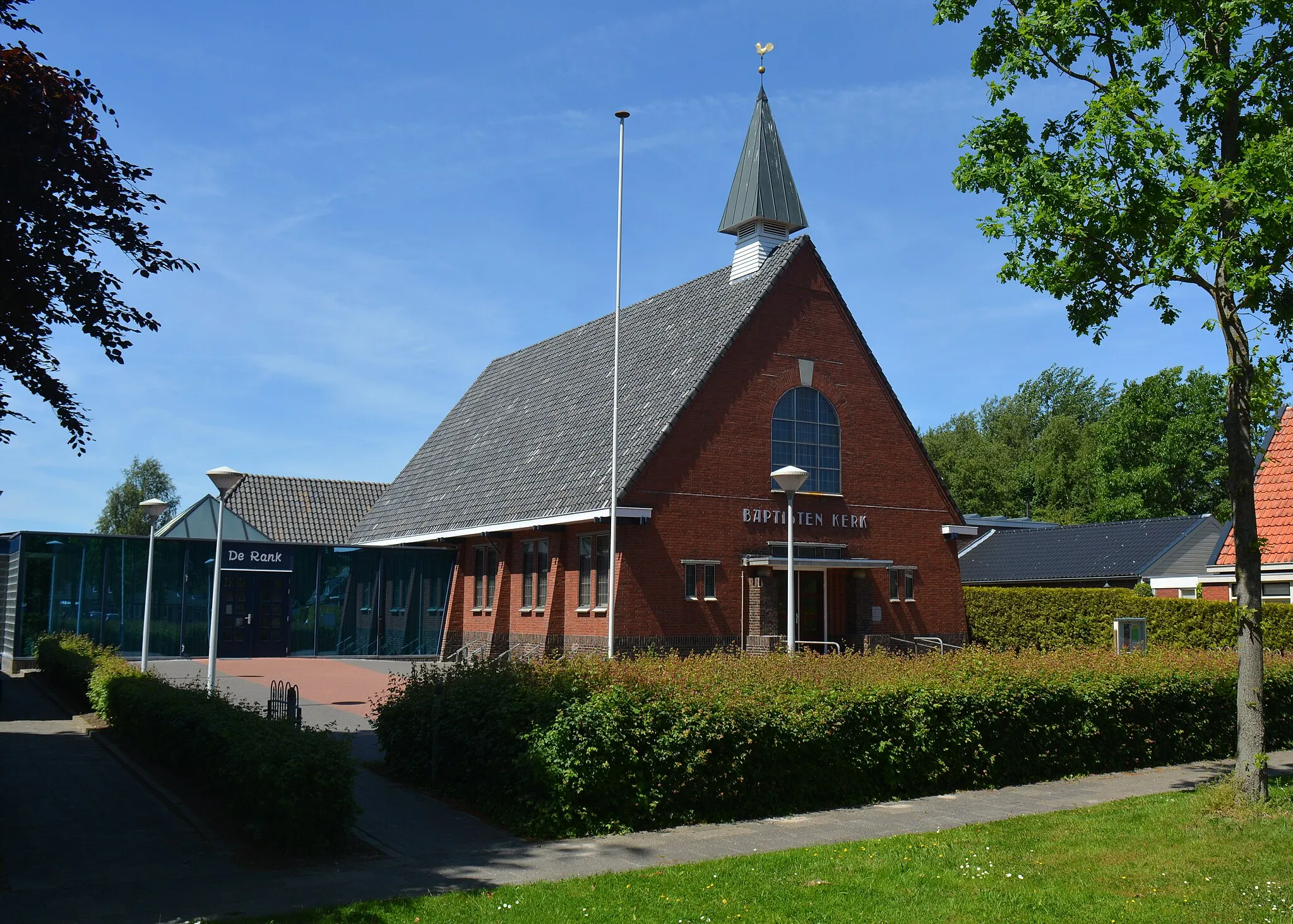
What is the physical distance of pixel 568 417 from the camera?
3281 centimetres

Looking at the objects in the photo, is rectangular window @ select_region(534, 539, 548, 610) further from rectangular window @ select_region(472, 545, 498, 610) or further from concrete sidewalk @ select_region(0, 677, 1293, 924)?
concrete sidewalk @ select_region(0, 677, 1293, 924)

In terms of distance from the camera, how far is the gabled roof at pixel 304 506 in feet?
133

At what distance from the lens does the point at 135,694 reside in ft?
49.1

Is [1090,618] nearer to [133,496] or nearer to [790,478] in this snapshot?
[790,478]

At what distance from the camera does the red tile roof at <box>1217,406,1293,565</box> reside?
23234 mm

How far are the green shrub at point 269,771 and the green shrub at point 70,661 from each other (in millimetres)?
8310

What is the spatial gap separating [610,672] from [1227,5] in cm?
982

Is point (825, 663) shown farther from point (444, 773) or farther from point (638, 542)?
point (638, 542)

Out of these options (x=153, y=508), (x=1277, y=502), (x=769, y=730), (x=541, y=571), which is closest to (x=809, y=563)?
(x=541, y=571)

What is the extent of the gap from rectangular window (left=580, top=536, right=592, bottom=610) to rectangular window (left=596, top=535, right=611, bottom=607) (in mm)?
488

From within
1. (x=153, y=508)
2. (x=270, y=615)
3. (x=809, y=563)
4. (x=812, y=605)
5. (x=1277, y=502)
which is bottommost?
(x=270, y=615)

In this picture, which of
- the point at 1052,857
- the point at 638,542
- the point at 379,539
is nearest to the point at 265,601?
the point at 379,539

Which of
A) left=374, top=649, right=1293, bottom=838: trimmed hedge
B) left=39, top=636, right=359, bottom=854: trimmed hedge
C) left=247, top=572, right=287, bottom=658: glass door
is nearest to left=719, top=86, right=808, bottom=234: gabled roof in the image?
left=247, top=572, right=287, bottom=658: glass door

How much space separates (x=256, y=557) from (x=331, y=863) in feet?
80.6
